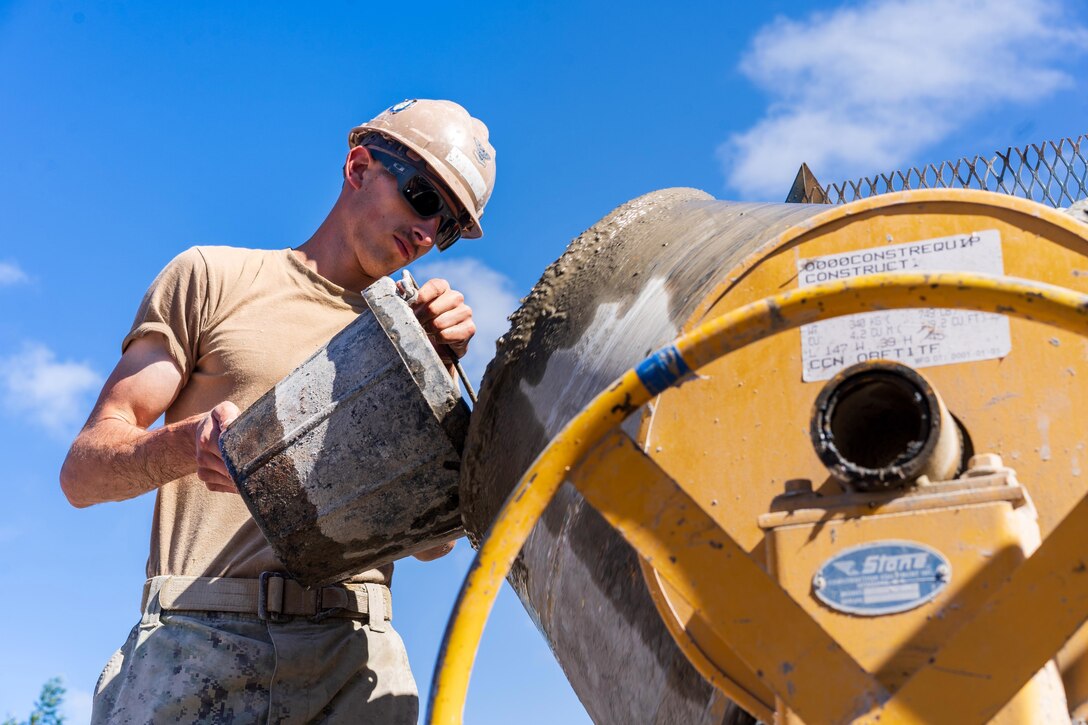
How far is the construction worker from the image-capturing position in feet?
8.89

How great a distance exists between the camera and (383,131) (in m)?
3.21

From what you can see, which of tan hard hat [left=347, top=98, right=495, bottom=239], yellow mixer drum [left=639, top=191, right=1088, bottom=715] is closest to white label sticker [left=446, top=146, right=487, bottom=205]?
tan hard hat [left=347, top=98, right=495, bottom=239]

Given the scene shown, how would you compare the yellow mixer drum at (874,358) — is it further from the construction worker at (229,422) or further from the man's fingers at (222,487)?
the man's fingers at (222,487)

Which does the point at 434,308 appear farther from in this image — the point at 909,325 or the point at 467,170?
the point at 909,325

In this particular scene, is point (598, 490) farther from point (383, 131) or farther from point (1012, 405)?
point (383, 131)

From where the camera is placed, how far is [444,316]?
249 centimetres

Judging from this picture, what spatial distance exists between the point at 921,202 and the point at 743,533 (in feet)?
1.83

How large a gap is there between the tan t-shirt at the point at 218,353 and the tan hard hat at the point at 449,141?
1.61ft

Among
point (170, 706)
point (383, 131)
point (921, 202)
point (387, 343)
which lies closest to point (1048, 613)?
point (921, 202)

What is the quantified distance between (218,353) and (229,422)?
0.46 meters

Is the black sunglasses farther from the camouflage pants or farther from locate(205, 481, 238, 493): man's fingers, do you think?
the camouflage pants

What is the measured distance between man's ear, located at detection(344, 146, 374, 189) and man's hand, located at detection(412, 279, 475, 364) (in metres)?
0.92

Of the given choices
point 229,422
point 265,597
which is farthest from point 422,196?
point 265,597

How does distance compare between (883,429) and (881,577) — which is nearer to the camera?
(881,577)
